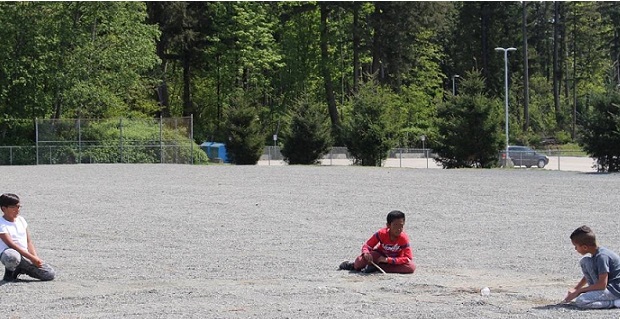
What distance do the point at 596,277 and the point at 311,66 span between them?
73.8 metres

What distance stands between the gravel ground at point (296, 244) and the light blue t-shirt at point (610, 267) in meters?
0.33

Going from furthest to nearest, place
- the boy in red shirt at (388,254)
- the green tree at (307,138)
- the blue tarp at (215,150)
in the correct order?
1. the blue tarp at (215,150)
2. the green tree at (307,138)
3. the boy in red shirt at (388,254)

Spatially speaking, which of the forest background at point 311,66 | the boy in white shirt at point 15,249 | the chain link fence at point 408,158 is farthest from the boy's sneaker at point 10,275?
the chain link fence at point 408,158

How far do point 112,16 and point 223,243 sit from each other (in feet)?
145

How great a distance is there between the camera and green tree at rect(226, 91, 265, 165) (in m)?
54.0

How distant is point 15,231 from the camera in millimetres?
12508

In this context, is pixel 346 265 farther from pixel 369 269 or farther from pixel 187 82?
pixel 187 82

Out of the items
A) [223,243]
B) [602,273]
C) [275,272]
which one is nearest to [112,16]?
[223,243]

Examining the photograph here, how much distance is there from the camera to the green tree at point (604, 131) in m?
42.1

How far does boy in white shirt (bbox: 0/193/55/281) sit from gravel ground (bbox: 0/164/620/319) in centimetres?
21

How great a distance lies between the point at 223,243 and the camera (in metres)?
17.3

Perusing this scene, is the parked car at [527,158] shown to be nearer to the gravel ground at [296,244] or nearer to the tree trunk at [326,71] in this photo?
the gravel ground at [296,244]

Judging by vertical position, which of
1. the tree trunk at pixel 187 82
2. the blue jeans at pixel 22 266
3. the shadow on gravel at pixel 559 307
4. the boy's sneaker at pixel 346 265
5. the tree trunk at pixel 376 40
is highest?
the tree trunk at pixel 376 40

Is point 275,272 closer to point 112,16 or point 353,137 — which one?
point 353,137
